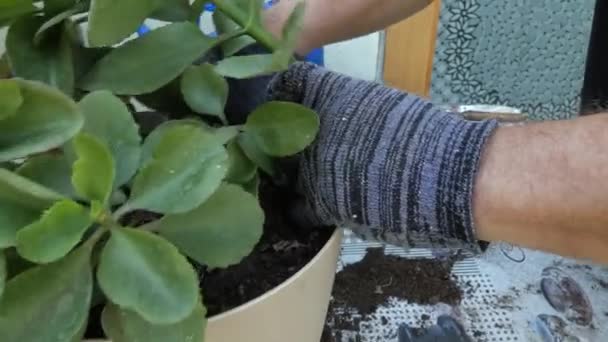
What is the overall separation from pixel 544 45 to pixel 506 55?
42mm

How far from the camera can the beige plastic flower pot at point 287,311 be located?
0.28 m

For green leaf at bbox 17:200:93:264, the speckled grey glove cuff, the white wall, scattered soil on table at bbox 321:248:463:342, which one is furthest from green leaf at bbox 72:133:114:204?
the white wall

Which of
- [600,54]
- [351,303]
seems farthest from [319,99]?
[600,54]

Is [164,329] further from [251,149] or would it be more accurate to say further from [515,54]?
[515,54]

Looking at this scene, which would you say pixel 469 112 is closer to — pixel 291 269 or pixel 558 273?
pixel 558 273

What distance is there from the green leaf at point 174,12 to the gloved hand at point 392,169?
0.25 feet

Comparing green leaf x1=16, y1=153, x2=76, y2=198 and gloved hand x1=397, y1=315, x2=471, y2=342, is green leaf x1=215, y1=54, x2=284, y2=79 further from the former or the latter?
gloved hand x1=397, y1=315, x2=471, y2=342

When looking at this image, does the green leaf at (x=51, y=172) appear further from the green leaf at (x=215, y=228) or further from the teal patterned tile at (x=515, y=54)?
the teal patterned tile at (x=515, y=54)

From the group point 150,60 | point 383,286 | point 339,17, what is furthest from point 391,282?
point 150,60

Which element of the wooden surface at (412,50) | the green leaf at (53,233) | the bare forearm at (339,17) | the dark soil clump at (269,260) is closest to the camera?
the green leaf at (53,233)

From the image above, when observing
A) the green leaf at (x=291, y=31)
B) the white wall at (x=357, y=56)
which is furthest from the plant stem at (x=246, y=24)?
the white wall at (x=357, y=56)

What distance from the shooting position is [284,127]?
0.96ft

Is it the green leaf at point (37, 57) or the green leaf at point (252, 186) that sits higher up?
the green leaf at point (37, 57)

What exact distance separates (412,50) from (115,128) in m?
0.53
